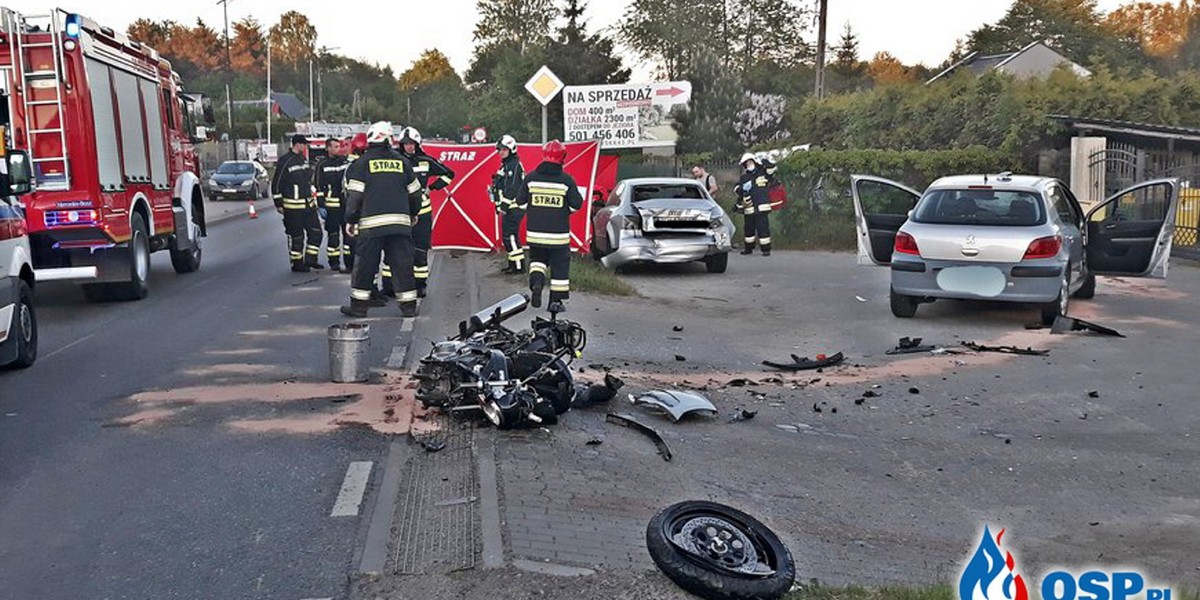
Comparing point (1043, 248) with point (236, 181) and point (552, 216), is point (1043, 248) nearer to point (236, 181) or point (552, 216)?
point (552, 216)

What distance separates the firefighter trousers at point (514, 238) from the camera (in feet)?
49.6

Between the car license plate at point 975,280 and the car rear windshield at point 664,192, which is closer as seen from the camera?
the car license plate at point 975,280

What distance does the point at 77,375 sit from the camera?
8.89 m

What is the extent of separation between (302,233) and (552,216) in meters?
5.54

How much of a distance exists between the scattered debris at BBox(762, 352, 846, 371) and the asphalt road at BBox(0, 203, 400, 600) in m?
3.41

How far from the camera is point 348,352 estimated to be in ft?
27.5

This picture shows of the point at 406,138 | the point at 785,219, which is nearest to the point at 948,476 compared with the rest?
the point at 406,138

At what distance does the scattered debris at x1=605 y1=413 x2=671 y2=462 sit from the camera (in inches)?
259

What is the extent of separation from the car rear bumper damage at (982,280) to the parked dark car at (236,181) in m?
31.8

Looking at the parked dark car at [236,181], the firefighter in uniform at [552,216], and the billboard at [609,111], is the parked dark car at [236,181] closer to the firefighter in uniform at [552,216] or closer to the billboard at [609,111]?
the billboard at [609,111]

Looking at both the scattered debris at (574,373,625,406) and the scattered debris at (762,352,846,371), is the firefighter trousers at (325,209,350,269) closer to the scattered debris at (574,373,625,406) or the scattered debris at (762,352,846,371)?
the scattered debris at (762,352,846,371)

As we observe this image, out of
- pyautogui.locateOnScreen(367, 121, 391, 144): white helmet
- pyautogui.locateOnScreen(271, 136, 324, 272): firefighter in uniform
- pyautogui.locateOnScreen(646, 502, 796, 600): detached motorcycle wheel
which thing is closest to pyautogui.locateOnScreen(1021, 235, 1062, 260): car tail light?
pyautogui.locateOnScreen(367, 121, 391, 144): white helmet

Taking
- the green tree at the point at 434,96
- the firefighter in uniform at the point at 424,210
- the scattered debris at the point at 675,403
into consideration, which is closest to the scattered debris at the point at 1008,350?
the scattered debris at the point at 675,403

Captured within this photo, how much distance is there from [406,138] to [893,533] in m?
10.5
